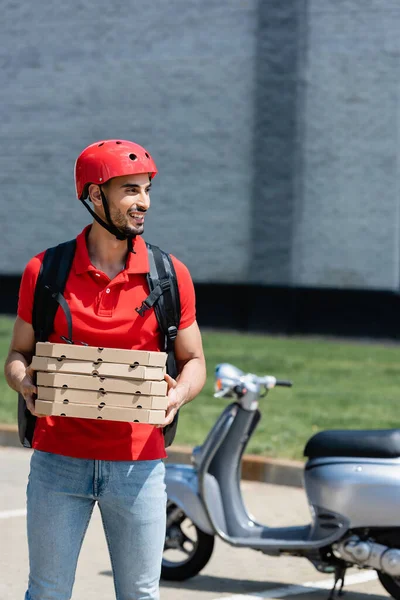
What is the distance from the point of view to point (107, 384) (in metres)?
3.58

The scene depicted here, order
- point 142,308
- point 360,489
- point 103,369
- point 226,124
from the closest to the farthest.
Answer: point 103,369, point 142,308, point 360,489, point 226,124

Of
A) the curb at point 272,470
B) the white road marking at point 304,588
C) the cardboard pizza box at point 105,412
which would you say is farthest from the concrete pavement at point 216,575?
the cardboard pizza box at point 105,412

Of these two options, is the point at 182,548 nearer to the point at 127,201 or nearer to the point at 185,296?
the point at 185,296

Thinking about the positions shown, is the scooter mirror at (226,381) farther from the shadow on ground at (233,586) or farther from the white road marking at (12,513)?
the white road marking at (12,513)

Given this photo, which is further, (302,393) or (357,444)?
(302,393)

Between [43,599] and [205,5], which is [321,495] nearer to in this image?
[43,599]

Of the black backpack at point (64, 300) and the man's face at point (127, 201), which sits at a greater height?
the man's face at point (127, 201)

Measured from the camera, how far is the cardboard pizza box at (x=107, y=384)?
3572mm

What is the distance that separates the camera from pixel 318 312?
81.5 feet

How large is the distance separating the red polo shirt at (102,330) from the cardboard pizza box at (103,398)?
10cm

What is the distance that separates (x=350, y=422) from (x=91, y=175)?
27.1 feet

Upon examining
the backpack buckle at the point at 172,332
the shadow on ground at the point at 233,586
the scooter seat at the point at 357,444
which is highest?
the backpack buckle at the point at 172,332

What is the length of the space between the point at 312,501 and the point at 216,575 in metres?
0.96

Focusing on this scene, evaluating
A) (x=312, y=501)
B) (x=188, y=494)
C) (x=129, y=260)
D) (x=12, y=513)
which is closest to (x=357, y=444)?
(x=312, y=501)
